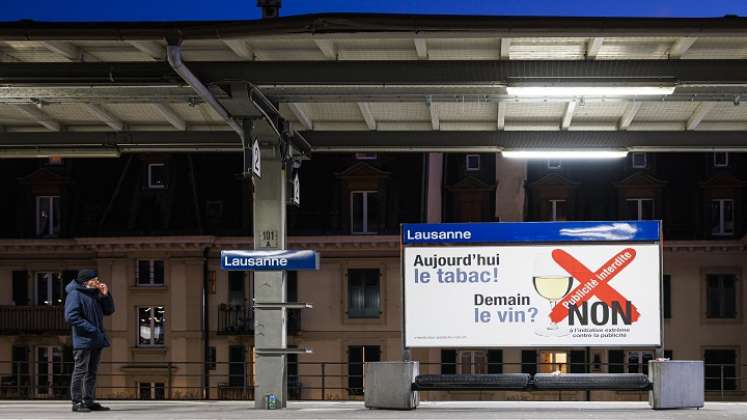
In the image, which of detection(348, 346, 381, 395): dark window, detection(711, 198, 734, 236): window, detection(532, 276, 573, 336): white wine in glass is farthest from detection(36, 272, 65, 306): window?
detection(532, 276, 573, 336): white wine in glass

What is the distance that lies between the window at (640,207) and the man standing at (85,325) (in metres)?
44.7

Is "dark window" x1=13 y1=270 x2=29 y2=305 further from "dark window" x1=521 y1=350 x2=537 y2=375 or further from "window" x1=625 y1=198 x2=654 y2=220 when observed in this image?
"window" x1=625 y1=198 x2=654 y2=220

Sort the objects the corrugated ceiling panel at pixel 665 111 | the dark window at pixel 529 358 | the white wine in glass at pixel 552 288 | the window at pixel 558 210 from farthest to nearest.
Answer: the window at pixel 558 210 → the dark window at pixel 529 358 → the corrugated ceiling panel at pixel 665 111 → the white wine in glass at pixel 552 288

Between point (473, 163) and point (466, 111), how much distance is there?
126ft

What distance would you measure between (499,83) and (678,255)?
41846mm

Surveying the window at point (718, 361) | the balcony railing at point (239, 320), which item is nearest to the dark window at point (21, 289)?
the balcony railing at point (239, 320)

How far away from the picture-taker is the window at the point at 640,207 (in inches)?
2249

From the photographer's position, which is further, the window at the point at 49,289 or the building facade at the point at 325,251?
the window at the point at 49,289

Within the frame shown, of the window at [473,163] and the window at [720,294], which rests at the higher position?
the window at [473,163]

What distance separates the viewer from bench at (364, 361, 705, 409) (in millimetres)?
15375

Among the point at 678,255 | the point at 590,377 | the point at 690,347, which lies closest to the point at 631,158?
the point at 678,255

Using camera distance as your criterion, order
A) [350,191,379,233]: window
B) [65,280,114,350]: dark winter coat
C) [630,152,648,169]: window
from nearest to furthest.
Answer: [65,280,114,350]: dark winter coat, [350,191,379,233]: window, [630,152,648,169]: window

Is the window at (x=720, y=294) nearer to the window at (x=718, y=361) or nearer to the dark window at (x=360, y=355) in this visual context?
the window at (x=718, y=361)

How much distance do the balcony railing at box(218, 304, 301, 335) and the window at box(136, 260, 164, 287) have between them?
3480mm
